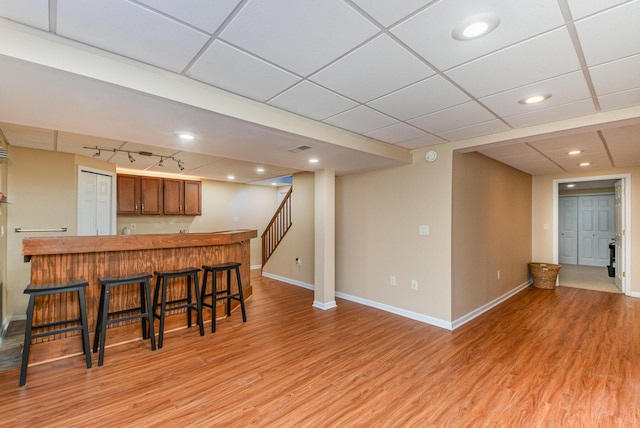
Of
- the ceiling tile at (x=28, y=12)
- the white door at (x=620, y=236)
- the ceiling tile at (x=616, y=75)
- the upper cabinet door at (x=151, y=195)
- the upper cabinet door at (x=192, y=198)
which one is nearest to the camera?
the ceiling tile at (x=28, y=12)

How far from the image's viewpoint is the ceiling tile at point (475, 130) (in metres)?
2.95

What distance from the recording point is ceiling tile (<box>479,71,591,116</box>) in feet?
6.74

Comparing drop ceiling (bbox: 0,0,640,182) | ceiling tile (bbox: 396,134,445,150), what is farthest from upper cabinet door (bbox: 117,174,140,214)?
ceiling tile (bbox: 396,134,445,150)

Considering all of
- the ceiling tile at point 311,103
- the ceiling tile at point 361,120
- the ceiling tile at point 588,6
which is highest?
the ceiling tile at point 588,6

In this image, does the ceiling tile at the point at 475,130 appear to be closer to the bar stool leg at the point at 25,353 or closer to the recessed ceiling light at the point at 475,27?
the recessed ceiling light at the point at 475,27

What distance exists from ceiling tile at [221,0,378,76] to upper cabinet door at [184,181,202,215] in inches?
206

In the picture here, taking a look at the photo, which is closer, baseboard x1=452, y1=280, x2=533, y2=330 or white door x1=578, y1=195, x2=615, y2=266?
baseboard x1=452, y1=280, x2=533, y2=330

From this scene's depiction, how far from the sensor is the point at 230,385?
2.36 m

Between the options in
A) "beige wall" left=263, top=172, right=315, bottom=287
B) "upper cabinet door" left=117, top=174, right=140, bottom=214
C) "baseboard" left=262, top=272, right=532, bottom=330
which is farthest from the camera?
"beige wall" left=263, top=172, right=315, bottom=287

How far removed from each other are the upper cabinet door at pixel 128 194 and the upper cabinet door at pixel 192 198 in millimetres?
905

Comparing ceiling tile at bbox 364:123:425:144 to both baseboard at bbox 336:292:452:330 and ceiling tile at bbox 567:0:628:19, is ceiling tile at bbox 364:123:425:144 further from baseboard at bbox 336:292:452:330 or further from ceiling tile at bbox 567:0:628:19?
baseboard at bbox 336:292:452:330

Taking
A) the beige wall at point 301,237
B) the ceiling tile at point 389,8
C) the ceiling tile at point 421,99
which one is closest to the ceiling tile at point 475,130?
the ceiling tile at point 421,99

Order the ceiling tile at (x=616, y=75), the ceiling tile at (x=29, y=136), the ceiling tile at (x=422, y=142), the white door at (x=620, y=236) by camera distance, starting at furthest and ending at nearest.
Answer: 1. the white door at (x=620, y=236)
2. the ceiling tile at (x=422, y=142)
3. the ceiling tile at (x=29, y=136)
4. the ceiling tile at (x=616, y=75)

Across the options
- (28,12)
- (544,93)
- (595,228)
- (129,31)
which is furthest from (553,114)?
(595,228)
